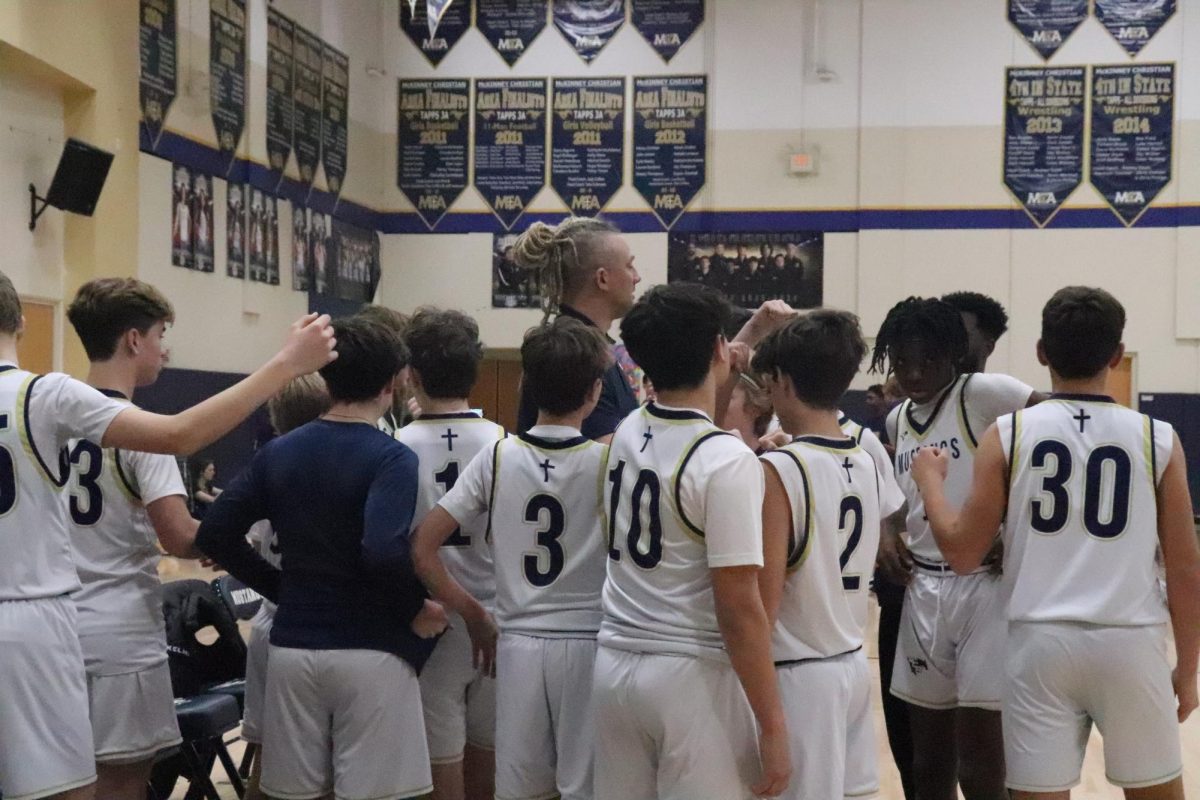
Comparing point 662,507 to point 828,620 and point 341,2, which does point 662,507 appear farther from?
point 341,2

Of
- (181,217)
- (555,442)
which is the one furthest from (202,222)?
(555,442)

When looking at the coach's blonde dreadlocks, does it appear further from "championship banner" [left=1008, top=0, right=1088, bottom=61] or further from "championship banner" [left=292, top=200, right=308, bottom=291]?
"championship banner" [left=1008, top=0, right=1088, bottom=61]

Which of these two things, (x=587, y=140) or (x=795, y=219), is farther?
(x=587, y=140)

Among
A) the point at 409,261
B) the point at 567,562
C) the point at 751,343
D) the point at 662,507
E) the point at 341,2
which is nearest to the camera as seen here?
the point at 662,507

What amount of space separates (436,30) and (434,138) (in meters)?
1.33

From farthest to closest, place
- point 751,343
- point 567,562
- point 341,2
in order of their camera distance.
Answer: point 341,2, point 751,343, point 567,562

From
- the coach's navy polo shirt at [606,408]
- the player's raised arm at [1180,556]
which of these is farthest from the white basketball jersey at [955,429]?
the coach's navy polo shirt at [606,408]

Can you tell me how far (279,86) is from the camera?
486 inches

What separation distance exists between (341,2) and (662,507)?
12.7 metres

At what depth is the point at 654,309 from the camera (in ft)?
8.78

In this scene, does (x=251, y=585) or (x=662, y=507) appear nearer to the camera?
(x=662, y=507)

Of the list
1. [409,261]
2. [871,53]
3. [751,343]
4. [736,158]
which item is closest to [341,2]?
[409,261]

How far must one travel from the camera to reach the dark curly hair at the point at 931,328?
3.61 meters

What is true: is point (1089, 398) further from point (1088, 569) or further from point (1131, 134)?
point (1131, 134)
